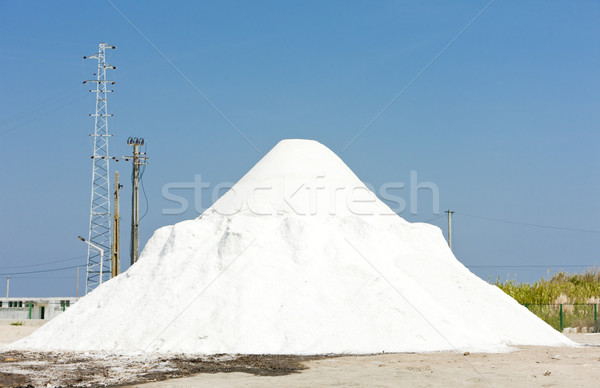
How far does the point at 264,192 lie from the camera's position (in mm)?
19781

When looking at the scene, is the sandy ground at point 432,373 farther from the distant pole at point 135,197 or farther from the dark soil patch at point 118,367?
the distant pole at point 135,197

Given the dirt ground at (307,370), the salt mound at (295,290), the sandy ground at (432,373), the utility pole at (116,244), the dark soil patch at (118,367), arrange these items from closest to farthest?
the sandy ground at (432,373)
the dirt ground at (307,370)
the dark soil patch at (118,367)
the salt mound at (295,290)
the utility pole at (116,244)

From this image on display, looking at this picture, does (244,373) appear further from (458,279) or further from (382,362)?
(458,279)

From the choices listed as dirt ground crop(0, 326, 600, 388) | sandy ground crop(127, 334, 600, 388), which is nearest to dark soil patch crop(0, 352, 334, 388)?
dirt ground crop(0, 326, 600, 388)

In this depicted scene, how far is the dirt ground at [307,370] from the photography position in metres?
10.6

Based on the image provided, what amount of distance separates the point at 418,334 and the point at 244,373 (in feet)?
16.0

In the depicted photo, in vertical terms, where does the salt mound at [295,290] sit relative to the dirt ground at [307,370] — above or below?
above

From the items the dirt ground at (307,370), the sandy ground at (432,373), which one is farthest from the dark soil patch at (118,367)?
the sandy ground at (432,373)

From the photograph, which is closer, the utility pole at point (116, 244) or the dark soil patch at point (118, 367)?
the dark soil patch at point (118, 367)

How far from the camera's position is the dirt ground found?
34.7ft

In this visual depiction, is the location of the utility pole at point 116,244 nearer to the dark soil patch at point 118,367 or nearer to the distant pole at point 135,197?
the distant pole at point 135,197

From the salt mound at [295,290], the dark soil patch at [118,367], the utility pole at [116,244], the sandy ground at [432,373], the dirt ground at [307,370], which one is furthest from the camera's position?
the utility pole at [116,244]

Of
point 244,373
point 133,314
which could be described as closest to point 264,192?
point 133,314

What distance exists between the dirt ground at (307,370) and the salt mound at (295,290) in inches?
40.5
